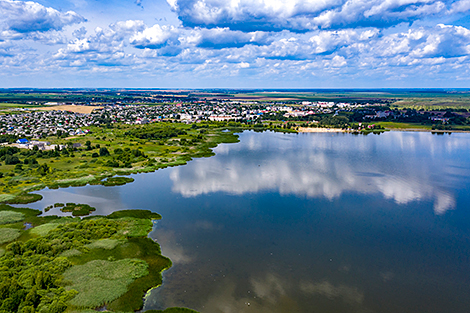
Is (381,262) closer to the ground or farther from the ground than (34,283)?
closer to the ground

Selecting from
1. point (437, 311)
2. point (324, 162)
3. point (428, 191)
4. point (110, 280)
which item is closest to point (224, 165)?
point (324, 162)

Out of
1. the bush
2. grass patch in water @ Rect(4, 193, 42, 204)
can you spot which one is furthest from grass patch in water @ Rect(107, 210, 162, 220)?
the bush

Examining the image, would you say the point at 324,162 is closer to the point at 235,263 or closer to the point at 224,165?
the point at 224,165

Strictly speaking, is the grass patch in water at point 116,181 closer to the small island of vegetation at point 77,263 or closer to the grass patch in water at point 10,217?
the small island of vegetation at point 77,263

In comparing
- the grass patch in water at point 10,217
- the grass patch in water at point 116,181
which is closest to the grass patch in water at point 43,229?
the grass patch in water at point 10,217

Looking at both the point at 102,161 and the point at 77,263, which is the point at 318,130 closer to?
the point at 102,161

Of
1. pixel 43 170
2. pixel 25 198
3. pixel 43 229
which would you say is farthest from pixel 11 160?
pixel 43 229

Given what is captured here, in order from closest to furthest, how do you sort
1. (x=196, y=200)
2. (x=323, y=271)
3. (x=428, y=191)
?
(x=323, y=271), (x=196, y=200), (x=428, y=191)

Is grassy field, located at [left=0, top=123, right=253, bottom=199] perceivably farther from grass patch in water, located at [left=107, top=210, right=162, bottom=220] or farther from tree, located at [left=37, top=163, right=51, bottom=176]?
grass patch in water, located at [left=107, top=210, right=162, bottom=220]
